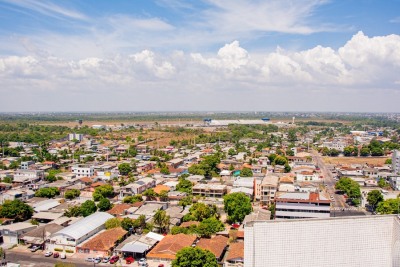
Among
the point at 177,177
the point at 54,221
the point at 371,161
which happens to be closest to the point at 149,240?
the point at 54,221

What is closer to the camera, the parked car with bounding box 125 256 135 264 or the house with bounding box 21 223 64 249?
the parked car with bounding box 125 256 135 264

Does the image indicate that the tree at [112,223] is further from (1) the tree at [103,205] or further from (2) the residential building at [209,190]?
(2) the residential building at [209,190]

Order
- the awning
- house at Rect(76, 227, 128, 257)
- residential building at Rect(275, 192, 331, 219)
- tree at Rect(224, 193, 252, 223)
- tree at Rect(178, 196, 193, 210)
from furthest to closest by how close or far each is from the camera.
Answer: tree at Rect(178, 196, 193, 210) → tree at Rect(224, 193, 252, 223) → residential building at Rect(275, 192, 331, 219) → house at Rect(76, 227, 128, 257) → the awning

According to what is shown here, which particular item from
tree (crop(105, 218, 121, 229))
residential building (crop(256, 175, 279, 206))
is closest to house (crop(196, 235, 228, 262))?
tree (crop(105, 218, 121, 229))

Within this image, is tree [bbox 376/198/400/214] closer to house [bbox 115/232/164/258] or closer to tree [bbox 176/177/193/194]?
house [bbox 115/232/164/258]

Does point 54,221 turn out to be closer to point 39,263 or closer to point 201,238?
point 39,263

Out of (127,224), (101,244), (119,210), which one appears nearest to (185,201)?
(119,210)

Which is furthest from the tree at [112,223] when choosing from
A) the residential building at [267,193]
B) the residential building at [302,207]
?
the residential building at [267,193]
